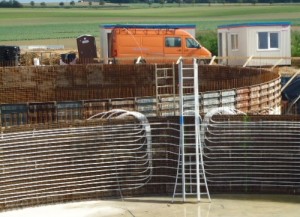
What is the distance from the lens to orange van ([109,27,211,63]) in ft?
115

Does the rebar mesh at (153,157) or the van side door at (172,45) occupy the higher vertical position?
the van side door at (172,45)

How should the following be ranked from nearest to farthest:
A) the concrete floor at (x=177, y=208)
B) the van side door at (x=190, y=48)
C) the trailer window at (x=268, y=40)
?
the concrete floor at (x=177, y=208), the van side door at (x=190, y=48), the trailer window at (x=268, y=40)

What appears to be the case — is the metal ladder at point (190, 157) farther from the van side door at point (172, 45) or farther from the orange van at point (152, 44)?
the van side door at point (172, 45)

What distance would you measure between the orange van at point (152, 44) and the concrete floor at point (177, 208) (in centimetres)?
1972

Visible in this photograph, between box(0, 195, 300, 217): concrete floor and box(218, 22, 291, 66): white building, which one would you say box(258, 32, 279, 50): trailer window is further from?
box(0, 195, 300, 217): concrete floor

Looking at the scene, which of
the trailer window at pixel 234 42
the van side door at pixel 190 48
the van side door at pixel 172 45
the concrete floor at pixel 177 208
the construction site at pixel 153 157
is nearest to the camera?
the concrete floor at pixel 177 208

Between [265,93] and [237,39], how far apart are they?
15267 mm

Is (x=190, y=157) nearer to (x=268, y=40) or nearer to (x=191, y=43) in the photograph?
(x=191, y=43)

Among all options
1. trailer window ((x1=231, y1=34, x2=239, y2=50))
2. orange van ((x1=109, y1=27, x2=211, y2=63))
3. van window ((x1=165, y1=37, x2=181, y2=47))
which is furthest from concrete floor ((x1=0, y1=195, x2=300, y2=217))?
trailer window ((x1=231, y1=34, x2=239, y2=50))

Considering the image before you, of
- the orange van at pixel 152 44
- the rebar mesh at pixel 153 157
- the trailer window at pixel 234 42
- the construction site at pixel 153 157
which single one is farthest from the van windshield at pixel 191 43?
the rebar mesh at pixel 153 157

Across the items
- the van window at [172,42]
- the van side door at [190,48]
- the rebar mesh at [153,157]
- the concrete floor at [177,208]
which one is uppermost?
the van window at [172,42]

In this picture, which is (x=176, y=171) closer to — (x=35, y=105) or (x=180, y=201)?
(x=180, y=201)

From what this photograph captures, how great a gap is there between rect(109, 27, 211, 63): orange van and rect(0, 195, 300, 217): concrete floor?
19.7m

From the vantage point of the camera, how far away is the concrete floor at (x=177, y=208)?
47.3 feet
